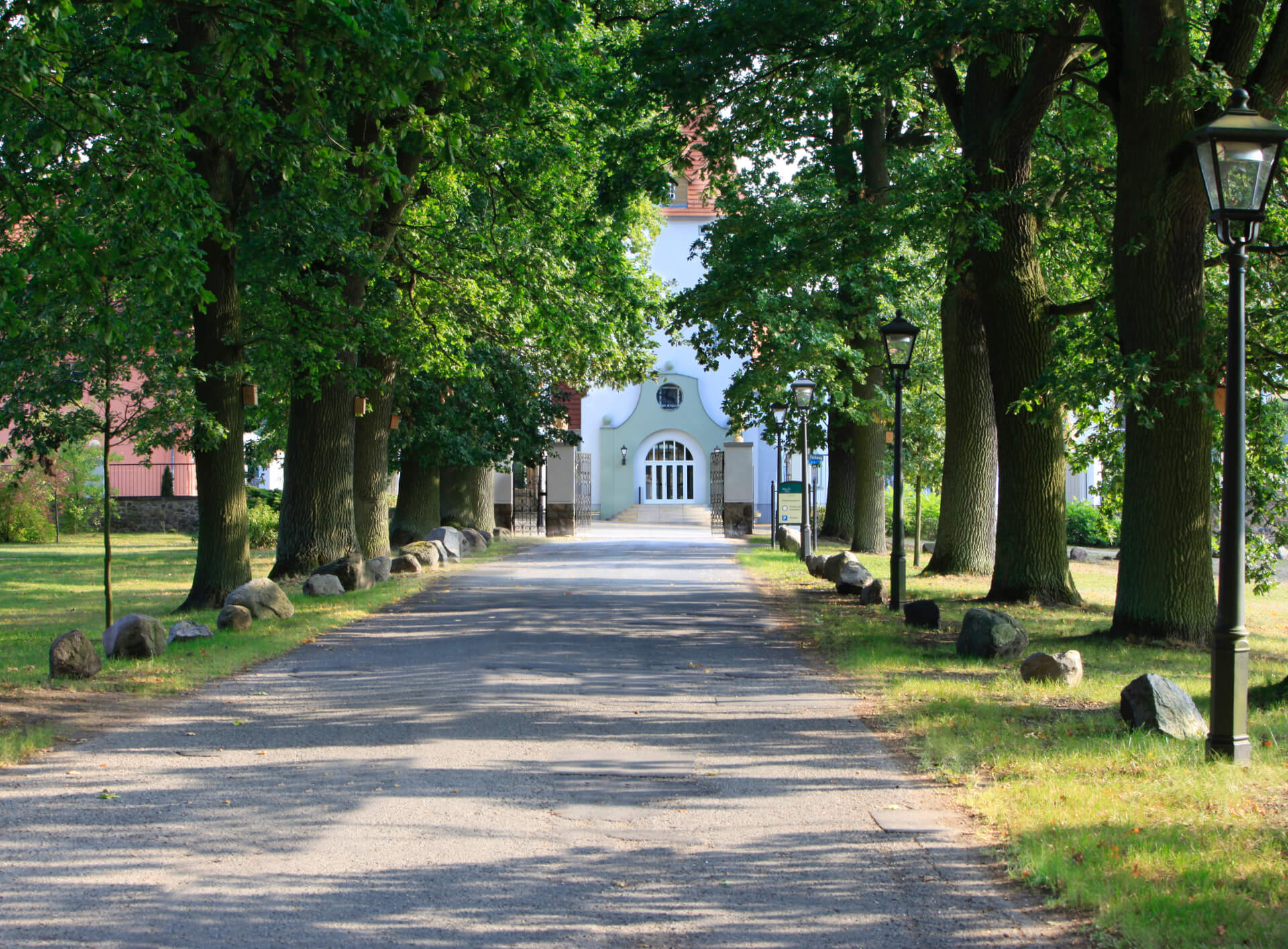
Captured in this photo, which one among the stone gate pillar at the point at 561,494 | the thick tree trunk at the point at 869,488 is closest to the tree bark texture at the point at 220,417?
the thick tree trunk at the point at 869,488

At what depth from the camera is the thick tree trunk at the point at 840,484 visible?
31.1 metres

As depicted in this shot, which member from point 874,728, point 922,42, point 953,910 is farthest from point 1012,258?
point 953,910

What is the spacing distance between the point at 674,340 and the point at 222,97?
49.7 ft

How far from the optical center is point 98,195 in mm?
11312

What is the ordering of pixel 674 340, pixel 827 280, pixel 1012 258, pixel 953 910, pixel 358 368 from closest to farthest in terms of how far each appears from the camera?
1. pixel 953 910
2. pixel 1012 258
3. pixel 358 368
4. pixel 674 340
5. pixel 827 280

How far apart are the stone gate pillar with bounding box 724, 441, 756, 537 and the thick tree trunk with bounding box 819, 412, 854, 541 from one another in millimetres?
5638

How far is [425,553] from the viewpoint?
2281 centimetres

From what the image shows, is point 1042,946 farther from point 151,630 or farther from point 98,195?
point 98,195

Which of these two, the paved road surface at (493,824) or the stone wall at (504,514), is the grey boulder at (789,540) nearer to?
the stone wall at (504,514)

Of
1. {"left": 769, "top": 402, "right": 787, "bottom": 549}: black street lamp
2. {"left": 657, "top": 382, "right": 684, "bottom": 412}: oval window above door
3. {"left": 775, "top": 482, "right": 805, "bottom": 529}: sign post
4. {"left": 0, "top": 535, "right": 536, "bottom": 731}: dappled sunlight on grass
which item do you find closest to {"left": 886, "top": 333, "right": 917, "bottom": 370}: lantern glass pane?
{"left": 0, "top": 535, "right": 536, "bottom": 731}: dappled sunlight on grass

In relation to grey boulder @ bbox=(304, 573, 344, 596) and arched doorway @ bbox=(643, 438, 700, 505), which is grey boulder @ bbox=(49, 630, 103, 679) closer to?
grey boulder @ bbox=(304, 573, 344, 596)

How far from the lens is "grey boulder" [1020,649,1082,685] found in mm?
9438

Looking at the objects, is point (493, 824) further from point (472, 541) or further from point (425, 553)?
point (472, 541)

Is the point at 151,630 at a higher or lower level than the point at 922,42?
lower
